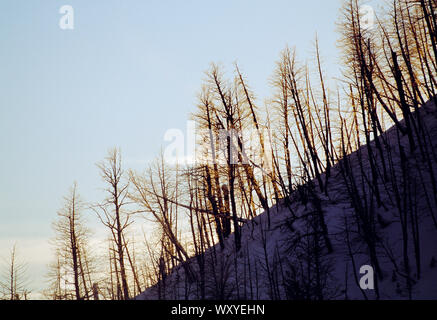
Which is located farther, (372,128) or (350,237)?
(372,128)

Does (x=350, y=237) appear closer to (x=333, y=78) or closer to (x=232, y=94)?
(x=333, y=78)

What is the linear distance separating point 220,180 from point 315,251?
6877 millimetres

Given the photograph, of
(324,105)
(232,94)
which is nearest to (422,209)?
(324,105)

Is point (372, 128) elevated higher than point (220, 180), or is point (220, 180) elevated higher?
point (372, 128)

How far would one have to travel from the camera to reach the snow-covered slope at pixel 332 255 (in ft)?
36.8

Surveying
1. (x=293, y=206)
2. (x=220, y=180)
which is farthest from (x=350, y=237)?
(x=220, y=180)

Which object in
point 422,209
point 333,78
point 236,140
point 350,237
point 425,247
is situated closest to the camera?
point 425,247

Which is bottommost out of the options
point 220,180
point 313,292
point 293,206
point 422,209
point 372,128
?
point 313,292

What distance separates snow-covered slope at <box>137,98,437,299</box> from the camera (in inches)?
441

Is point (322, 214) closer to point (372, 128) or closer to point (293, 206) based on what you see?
point (293, 206)

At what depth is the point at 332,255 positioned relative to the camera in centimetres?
1386

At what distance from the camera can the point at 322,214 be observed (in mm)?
14609
